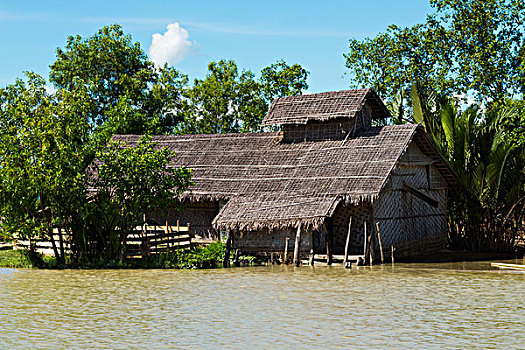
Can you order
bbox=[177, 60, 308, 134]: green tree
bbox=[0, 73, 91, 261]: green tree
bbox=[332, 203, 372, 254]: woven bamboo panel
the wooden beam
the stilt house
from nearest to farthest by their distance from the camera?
bbox=[0, 73, 91, 261]: green tree < the stilt house < bbox=[332, 203, 372, 254]: woven bamboo panel < the wooden beam < bbox=[177, 60, 308, 134]: green tree

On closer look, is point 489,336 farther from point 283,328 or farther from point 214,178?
point 214,178

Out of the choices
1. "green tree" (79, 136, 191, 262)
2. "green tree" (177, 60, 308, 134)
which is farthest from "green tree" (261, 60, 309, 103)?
"green tree" (79, 136, 191, 262)

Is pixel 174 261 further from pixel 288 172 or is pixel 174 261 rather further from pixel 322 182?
pixel 322 182

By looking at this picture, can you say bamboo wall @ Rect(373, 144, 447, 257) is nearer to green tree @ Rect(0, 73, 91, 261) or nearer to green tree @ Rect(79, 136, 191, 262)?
green tree @ Rect(79, 136, 191, 262)

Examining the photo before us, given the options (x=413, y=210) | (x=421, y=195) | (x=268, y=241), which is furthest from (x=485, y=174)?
(x=268, y=241)

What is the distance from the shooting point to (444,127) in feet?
82.6

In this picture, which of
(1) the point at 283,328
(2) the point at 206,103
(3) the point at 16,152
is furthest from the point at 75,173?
(2) the point at 206,103

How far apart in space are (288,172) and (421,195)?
4639 millimetres

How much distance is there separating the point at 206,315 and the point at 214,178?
39.6 ft

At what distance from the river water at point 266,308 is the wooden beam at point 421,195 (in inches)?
128

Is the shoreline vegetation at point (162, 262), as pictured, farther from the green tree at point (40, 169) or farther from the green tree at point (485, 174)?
the green tree at point (485, 174)

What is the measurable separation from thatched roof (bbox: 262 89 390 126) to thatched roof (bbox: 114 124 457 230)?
0.90 meters

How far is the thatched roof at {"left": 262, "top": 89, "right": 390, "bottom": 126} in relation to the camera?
25.3 metres

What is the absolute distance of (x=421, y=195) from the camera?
23.0m
